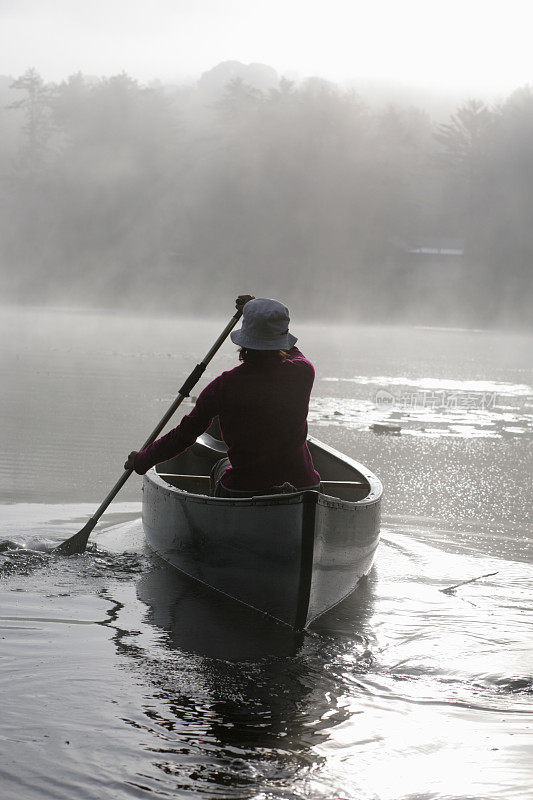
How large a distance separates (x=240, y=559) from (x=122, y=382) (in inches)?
442

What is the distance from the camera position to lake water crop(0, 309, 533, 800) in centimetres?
333

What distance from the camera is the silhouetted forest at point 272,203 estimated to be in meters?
63.1

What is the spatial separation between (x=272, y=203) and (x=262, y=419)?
65.4m

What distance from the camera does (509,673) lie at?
172 inches

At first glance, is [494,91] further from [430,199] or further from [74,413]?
[74,413]

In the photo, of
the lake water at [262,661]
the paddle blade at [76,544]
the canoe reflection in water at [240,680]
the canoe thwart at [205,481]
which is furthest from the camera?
the canoe thwart at [205,481]

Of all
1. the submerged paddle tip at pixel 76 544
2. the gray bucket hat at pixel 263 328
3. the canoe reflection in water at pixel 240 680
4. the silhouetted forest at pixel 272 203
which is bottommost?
the canoe reflection in water at pixel 240 680

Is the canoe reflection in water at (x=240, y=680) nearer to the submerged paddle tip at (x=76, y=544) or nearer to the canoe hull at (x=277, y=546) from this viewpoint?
the canoe hull at (x=277, y=546)

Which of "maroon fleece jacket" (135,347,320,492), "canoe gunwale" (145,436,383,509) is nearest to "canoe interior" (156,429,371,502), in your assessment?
"canoe gunwale" (145,436,383,509)

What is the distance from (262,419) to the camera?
17.0ft

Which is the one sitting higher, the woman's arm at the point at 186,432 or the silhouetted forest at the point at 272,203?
the silhouetted forest at the point at 272,203

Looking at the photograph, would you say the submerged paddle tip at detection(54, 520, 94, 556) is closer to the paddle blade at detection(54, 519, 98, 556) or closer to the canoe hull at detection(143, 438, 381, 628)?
the paddle blade at detection(54, 519, 98, 556)

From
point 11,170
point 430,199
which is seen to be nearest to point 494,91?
point 430,199

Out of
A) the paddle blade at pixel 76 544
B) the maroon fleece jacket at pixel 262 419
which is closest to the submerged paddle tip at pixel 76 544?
the paddle blade at pixel 76 544
